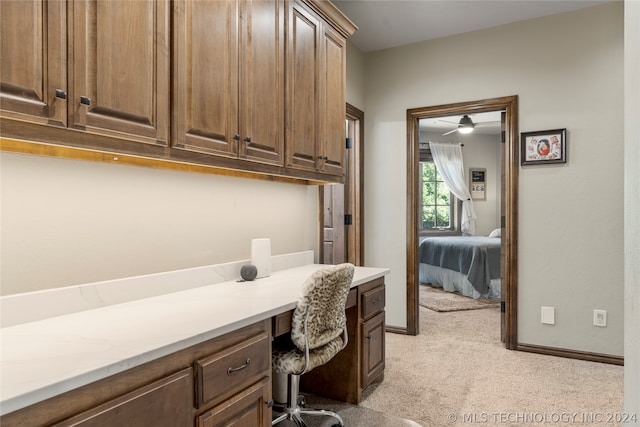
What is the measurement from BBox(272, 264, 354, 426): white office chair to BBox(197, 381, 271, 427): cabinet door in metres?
0.24

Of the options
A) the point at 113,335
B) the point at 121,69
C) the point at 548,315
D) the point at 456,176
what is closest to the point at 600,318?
the point at 548,315

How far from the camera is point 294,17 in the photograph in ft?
7.41

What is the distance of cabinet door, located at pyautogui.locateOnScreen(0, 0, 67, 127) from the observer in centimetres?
107

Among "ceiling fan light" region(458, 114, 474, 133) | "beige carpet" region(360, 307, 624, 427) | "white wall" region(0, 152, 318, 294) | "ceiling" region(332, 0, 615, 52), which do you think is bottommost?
"beige carpet" region(360, 307, 624, 427)

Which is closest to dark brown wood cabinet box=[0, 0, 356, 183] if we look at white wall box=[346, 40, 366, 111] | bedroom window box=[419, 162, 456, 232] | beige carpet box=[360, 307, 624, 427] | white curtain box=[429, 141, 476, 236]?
white wall box=[346, 40, 366, 111]

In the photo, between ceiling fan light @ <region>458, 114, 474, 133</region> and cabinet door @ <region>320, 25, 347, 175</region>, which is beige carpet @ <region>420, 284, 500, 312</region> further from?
cabinet door @ <region>320, 25, 347, 175</region>

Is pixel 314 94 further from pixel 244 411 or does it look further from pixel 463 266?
pixel 463 266

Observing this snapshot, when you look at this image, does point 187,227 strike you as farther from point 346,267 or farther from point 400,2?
point 400,2

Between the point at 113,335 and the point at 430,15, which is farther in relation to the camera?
the point at 430,15

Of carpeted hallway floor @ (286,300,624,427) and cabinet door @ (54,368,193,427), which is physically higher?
cabinet door @ (54,368,193,427)

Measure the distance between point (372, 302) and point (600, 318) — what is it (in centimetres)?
191

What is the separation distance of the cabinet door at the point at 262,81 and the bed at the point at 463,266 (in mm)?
3418

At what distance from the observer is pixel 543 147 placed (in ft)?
10.6

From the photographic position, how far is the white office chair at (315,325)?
1.70 m
